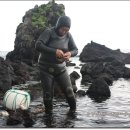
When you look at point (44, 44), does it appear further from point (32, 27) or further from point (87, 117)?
point (32, 27)

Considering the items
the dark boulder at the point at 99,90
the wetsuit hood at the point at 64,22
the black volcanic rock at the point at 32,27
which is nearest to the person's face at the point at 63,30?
the wetsuit hood at the point at 64,22

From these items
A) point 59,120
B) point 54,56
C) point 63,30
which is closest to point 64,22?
point 63,30

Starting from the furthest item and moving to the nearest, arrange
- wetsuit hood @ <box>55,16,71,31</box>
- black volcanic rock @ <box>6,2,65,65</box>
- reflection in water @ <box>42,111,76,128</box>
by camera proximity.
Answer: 1. black volcanic rock @ <box>6,2,65,65</box>
2. wetsuit hood @ <box>55,16,71,31</box>
3. reflection in water @ <box>42,111,76,128</box>

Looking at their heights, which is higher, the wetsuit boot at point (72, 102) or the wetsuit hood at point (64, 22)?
the wetsuit hood at point (64, 22)

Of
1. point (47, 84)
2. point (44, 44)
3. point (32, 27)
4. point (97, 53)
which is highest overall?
point (32, 27)

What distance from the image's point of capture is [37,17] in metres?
70.5

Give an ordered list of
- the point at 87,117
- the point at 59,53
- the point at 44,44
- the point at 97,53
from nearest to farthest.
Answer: the point at 59,53 → the point at 44,44 → the point at 87,117 → the point at 97,53

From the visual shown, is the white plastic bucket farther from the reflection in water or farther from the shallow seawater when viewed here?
the reflection in water

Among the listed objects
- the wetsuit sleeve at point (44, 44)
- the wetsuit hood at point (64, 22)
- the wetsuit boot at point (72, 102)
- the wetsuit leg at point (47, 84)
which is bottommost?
the wetsuit boot at point (72, 102)

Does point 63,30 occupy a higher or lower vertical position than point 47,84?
A: higher

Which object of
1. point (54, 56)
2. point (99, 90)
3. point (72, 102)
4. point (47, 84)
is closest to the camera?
point (54, 56)

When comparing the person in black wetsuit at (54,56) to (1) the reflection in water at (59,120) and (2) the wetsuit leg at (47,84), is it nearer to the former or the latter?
(2) the wetsuit leg at (47,84)

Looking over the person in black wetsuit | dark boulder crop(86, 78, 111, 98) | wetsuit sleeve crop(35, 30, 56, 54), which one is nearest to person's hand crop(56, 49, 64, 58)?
wetsuit sleeve crop(35, 30, 56, 54)

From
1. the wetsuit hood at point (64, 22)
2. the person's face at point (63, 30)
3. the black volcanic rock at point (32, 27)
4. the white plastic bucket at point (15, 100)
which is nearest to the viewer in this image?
the wetsuit hood at point (64, 22)
